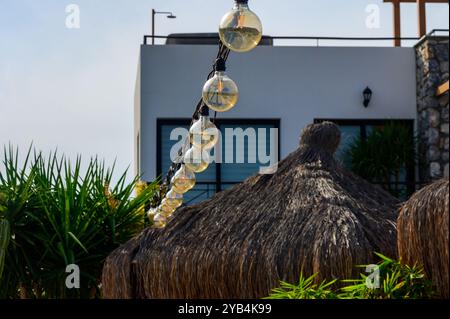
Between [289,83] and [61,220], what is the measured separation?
5.16 metres

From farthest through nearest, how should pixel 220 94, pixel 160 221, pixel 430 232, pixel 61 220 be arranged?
pixel 61 220 < pixel 160 221 < pixel 220 94 < pixel 430 232

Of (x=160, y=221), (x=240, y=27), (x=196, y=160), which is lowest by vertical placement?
(x=160, y=221)

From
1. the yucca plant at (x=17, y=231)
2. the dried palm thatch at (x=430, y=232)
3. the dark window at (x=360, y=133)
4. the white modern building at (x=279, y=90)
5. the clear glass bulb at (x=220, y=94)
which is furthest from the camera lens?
the dark window at (x=360, y=133)

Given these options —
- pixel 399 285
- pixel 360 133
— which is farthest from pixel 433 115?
pixel 399 285

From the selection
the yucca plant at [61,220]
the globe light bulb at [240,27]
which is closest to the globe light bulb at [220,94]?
the globe light bulb at [240,27]

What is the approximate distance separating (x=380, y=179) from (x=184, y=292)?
688 centimetres

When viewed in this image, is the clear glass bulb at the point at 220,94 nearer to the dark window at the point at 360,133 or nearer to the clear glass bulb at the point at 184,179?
the clear glass bulb at the point at 184,179

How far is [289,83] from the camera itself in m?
13.8

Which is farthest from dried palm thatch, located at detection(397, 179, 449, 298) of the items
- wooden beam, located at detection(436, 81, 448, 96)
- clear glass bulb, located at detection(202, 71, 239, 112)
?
wooden beam, located at detection(436, 81, 448, 96)

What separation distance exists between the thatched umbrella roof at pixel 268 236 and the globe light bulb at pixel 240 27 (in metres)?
2.35

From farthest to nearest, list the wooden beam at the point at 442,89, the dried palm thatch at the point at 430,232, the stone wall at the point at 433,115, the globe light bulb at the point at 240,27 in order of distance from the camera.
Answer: the stone wall at the point at 433,115 < the wooden beam at the point at 442,89 < the globe light bulb at the point at 240,27 < the dried palm thatch at the point at 430,232

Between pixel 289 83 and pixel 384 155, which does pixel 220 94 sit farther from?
pixel 289 83

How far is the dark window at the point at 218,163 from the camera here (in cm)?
1314

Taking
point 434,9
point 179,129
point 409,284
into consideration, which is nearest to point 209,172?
point 179,129
